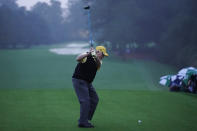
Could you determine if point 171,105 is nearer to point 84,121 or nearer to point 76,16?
point 84,121

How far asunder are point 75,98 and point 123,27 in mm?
6587

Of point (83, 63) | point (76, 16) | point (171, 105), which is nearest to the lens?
point (83, 63)

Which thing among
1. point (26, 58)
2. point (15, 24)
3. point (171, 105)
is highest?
point (15, 24)

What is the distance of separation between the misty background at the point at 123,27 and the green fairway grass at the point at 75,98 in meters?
0.65

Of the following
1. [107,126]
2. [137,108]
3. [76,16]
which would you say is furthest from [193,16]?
[107,126]

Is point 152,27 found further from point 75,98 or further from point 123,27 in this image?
point 75,98

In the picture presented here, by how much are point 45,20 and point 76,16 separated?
1.32m

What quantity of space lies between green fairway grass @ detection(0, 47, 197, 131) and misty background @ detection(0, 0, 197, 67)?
65cm

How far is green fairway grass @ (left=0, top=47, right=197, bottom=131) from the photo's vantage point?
4973 mm

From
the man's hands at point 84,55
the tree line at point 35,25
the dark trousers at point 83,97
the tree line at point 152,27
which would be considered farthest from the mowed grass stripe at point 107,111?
the tree line at point 152,27

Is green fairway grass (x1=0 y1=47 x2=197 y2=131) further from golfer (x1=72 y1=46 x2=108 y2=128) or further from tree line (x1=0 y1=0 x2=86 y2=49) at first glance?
tree line (x1=0 y1=0 x2=86 y2=49)

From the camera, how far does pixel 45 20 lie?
13.1 metres

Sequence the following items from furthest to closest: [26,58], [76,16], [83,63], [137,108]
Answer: [76,16] < [26,58] < [137,108] < [83,63]

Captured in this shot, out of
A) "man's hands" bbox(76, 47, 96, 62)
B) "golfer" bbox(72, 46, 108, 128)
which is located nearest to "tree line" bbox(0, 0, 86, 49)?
"golfer" bbox(72, 46, 108, 128)
